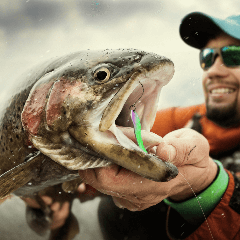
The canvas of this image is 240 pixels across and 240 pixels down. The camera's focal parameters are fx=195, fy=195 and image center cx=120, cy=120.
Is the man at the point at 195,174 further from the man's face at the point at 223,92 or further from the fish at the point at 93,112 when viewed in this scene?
the fish at the point at 93,112

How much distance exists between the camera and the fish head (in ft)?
1.95

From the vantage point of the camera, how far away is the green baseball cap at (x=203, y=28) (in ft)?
6.53

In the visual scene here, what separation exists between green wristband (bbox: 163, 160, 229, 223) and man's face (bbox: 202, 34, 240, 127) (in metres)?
0.85

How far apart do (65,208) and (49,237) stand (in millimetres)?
287

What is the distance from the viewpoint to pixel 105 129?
1.95 feet

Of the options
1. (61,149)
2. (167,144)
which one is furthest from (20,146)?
(167,144)

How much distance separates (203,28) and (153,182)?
212cm

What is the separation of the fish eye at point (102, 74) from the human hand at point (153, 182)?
201 mm

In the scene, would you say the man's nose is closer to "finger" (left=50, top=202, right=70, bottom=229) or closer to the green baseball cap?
the green baseball cap

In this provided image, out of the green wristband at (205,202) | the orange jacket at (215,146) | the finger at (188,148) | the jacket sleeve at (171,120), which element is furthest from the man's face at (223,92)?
the finger at (188,148)

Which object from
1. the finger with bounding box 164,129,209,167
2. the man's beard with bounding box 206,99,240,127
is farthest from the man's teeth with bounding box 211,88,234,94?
the finger with bounding box 164,129,209,167

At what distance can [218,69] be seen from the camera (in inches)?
78.2

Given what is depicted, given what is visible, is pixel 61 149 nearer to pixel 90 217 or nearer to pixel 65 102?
pixel 65 102

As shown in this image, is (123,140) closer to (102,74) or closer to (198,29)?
(102,74)
